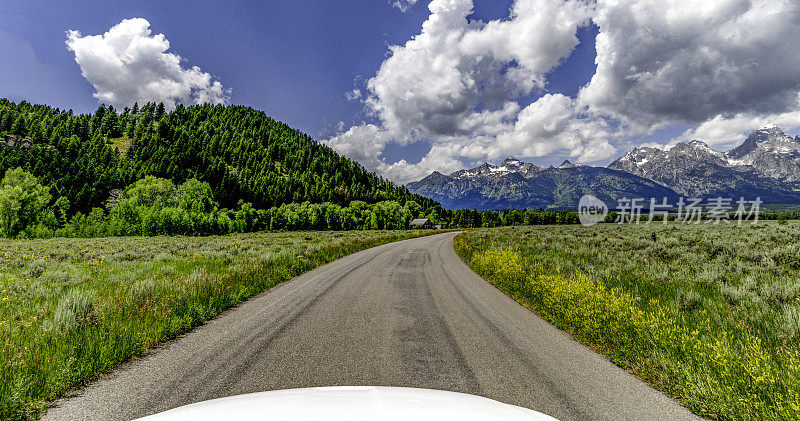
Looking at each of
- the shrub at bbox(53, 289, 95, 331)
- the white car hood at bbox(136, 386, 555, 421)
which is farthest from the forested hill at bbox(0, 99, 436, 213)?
the white car hood at bbox(136, 386, 555, 421)

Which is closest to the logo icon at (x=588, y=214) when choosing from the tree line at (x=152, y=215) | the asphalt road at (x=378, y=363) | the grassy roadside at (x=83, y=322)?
the tree line at (x=152, y=215)

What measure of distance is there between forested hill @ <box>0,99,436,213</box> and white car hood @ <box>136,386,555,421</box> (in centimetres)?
11011

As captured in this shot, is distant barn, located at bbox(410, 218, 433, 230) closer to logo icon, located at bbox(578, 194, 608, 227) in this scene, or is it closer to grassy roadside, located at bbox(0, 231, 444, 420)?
logo icon, located at bbox(578, 194, 608, 227)

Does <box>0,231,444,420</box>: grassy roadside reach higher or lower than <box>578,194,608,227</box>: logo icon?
lower

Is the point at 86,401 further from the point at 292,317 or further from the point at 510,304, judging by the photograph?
the point at 510,304

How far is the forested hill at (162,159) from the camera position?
280 ft

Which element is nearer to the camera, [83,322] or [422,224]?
[83,322]

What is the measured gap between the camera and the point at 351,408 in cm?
221

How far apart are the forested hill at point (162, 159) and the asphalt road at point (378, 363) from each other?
106939 mm

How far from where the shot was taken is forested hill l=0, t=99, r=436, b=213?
280 ft

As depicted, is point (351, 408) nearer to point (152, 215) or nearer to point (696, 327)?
point (696, 327)

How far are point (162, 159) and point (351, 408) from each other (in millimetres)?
138088

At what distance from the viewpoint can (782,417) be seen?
3.11m

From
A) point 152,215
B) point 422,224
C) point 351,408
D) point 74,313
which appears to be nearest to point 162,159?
point 152,215
